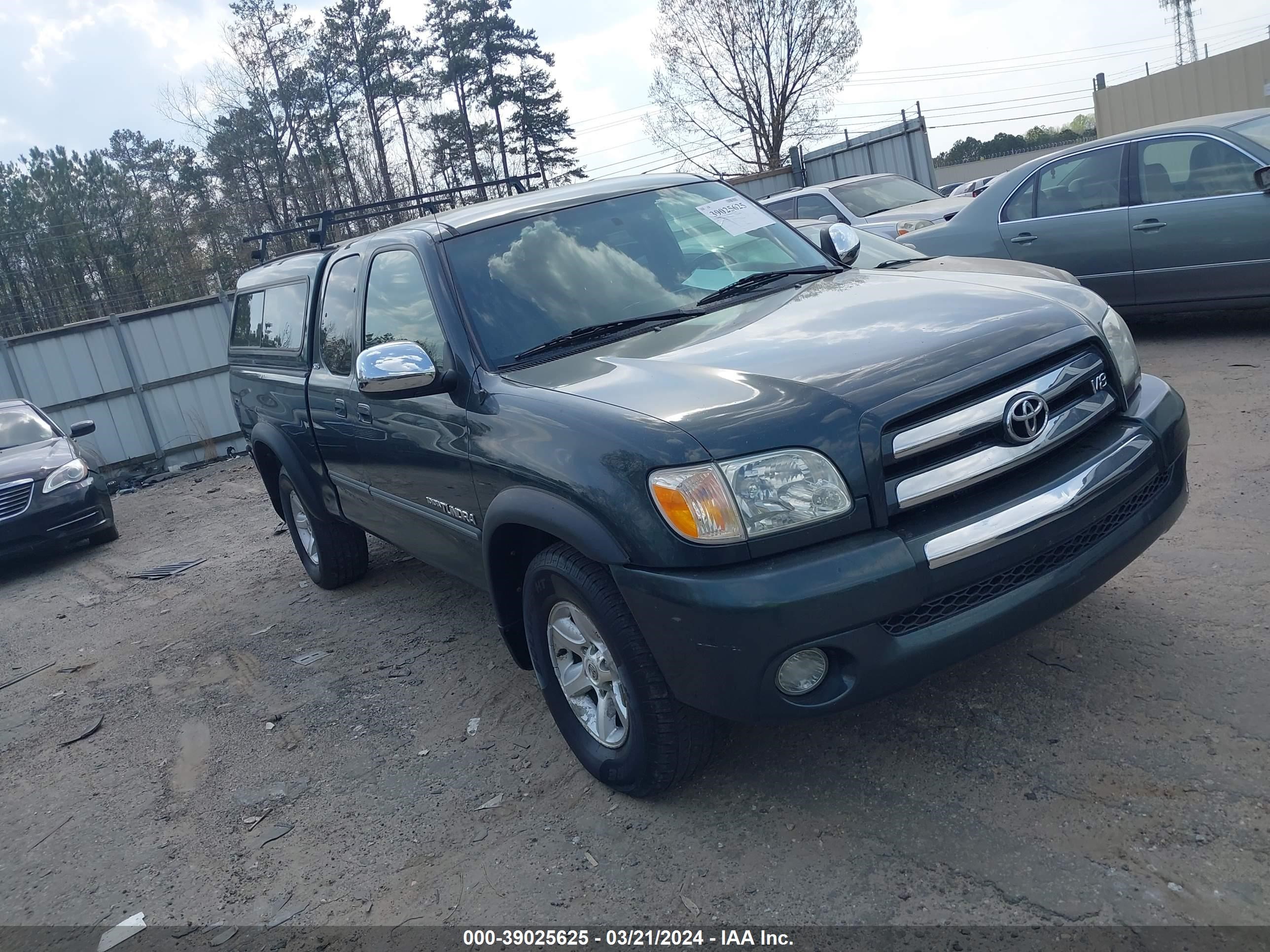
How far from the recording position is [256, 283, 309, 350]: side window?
17.6 ft

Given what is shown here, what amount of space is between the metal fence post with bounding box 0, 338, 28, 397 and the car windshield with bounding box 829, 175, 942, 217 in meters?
11.5

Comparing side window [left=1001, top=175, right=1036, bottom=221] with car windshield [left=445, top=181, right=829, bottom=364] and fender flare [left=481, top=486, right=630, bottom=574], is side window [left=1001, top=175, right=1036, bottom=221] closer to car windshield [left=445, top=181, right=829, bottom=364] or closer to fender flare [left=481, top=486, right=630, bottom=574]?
car windshield [left=445, top=181, right=829, bottom=364]

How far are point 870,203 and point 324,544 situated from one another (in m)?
8.77

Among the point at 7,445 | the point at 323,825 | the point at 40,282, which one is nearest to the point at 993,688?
the point at 323,825

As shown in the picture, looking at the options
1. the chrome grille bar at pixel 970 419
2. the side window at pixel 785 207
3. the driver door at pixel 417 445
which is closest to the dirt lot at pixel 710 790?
the driver door at pixel 417 445

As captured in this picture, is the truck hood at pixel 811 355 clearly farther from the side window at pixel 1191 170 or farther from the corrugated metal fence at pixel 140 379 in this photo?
the corrugated metal fence at pixel 140 379

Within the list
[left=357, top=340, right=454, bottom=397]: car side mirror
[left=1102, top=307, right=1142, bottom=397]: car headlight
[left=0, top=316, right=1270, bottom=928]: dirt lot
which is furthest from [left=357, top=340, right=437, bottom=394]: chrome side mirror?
[left=1102, top=307, right=1142, bottom=397]: car headlight

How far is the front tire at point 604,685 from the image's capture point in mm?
2887

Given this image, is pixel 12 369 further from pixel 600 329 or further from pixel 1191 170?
pixel 1191 170

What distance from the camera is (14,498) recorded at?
882 cm

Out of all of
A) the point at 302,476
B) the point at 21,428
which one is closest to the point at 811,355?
the point at 302,476

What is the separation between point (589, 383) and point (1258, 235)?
5500mm

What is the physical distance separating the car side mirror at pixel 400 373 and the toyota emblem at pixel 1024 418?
1828 millimetres

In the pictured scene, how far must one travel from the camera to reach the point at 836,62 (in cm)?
3584
